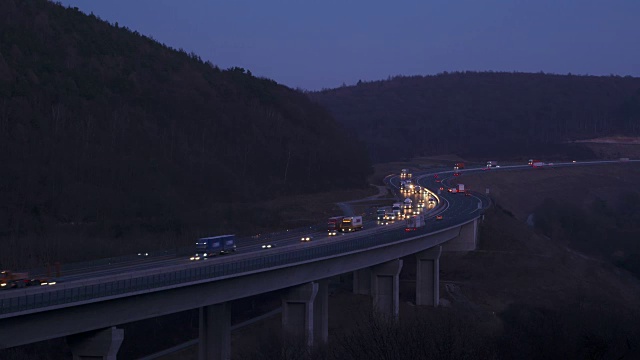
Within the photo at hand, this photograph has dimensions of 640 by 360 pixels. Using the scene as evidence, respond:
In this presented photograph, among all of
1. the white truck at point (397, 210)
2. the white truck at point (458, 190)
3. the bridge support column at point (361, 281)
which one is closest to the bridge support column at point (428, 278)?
the bridge support column at point (361, 281)

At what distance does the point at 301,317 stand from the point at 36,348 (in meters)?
11.8

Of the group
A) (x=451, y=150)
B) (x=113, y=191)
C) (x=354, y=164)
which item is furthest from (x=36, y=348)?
(x=451, y=150)

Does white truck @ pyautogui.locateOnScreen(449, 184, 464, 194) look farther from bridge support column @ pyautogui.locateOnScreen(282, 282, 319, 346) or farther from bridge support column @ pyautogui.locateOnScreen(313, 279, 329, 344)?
bridge support column @ pyautogui.locateOnScreen(282, 282, 319, 346)

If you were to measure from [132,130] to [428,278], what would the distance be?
108ft

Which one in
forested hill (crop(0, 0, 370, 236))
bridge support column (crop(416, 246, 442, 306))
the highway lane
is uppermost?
forested hill (crop(0, 0, 370, 236))

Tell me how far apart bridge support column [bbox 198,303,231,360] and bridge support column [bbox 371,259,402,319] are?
16441 mm

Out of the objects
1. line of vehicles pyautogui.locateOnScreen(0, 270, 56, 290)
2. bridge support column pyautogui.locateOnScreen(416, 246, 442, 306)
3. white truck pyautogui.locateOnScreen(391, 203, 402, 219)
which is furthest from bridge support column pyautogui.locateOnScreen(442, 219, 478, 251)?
line of vehicles pyautogui.locateOnScreen(0, 270, 56, 290)

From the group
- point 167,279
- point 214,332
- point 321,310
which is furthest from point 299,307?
point 167,279

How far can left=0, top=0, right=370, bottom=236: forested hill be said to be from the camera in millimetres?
62188

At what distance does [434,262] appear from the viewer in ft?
192

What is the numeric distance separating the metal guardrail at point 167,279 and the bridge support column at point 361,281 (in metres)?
8.83

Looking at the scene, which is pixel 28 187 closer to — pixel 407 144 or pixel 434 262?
pixel 434 262

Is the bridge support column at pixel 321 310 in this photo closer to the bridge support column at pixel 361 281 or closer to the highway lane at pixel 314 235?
the highway lane at pixel 314 235

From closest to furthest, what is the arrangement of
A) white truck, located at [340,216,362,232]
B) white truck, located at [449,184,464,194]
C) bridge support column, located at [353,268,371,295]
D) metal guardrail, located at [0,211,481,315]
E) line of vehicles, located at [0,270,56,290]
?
metal guardrail, located at [0,211,481,315]
line of vehicles, located at [0,270,56,290]
bridge support column, located at [353,268,371,295]
white truck, located at [340,216,362,232]
white truck, located at [449,184,464,194]
